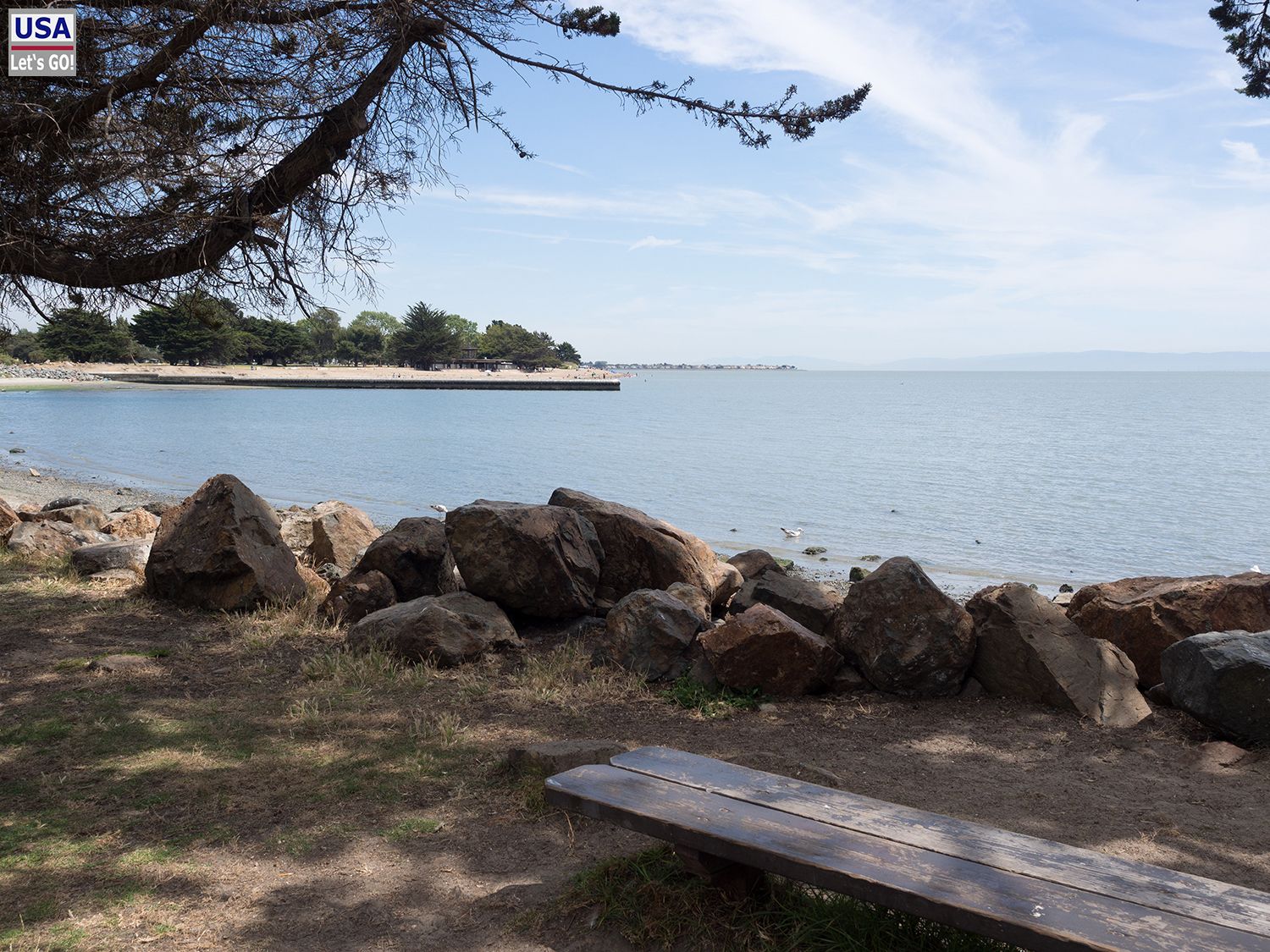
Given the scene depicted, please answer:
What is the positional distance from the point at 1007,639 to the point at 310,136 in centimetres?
592

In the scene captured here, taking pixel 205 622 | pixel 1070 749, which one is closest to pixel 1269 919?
pixel 1070 749

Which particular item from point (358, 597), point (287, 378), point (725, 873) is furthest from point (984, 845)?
point (287, 378)

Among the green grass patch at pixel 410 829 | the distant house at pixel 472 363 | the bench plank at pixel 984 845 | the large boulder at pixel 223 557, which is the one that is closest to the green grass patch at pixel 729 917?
the bench plank at pixel 984 845

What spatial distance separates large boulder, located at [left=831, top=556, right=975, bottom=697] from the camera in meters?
6.62

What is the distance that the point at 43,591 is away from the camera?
941cm

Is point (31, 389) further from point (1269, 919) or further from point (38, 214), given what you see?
point (1269, 919)

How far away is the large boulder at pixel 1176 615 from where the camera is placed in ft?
22.4

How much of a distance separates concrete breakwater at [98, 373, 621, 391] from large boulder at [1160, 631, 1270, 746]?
345ft

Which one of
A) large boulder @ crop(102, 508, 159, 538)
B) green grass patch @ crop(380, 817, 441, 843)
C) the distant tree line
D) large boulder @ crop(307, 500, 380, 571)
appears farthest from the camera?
the distant tree line

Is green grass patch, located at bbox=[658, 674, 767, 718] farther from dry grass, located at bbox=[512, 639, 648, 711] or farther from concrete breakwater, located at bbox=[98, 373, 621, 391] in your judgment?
concrete breakwater, located at bbox=[98, 373, 621, 391]

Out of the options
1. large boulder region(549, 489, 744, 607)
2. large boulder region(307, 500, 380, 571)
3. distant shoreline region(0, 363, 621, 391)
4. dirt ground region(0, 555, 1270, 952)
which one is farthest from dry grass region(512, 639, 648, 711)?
distant shoreline region(0, 363, 621, 391)

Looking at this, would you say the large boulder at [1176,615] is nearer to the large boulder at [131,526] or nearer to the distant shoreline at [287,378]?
the large boulder at [131,526]

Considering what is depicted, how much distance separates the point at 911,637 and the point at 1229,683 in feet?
6.18

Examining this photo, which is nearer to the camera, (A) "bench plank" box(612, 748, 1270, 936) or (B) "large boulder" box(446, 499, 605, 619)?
(A) "bench plank" box(612, 748, 1270, 936)
